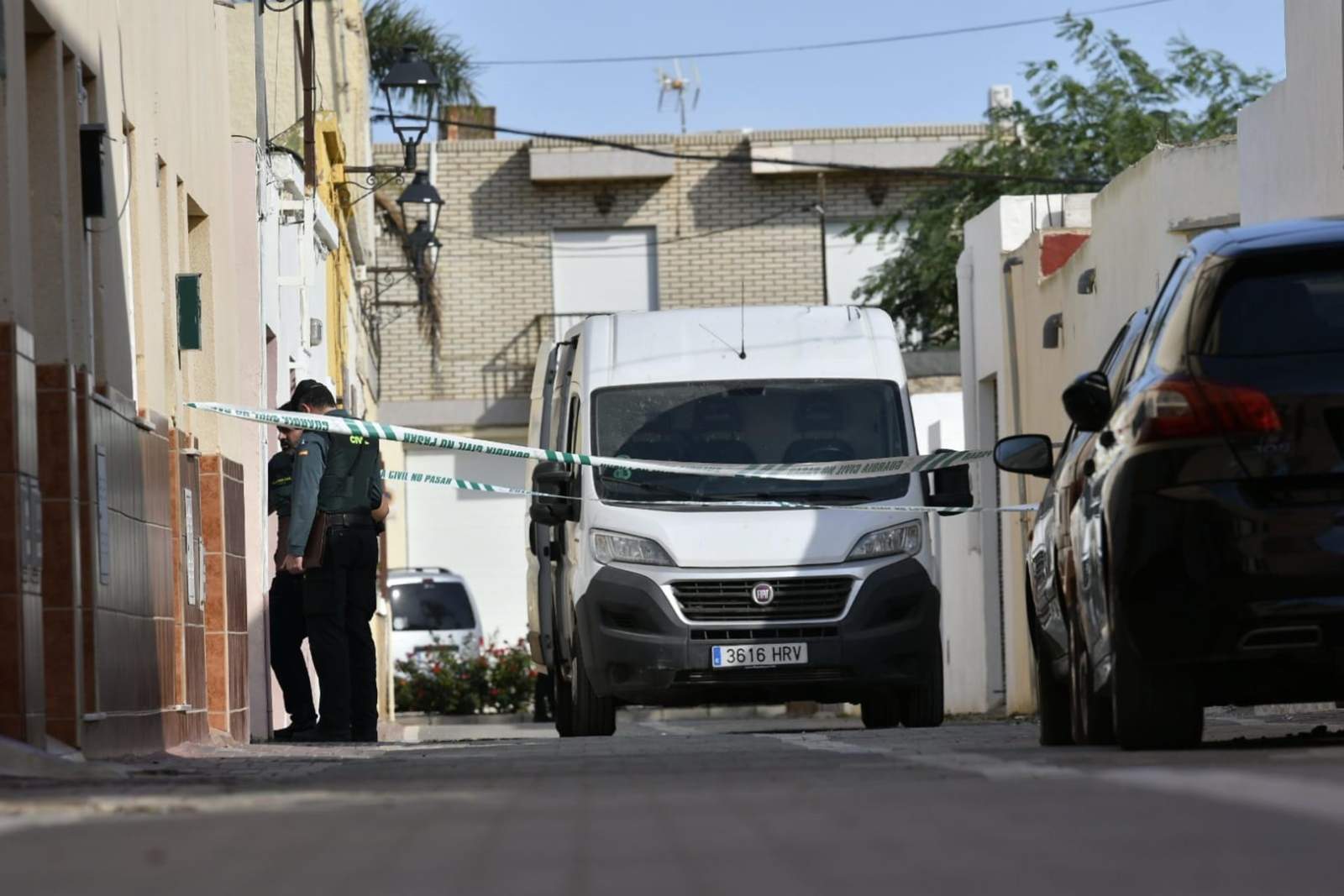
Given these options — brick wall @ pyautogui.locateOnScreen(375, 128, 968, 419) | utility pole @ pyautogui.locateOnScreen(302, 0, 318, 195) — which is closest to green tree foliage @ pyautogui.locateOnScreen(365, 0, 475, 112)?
brick wall @ pyautogui.locateOnScreen(375, 128, 968, 419)

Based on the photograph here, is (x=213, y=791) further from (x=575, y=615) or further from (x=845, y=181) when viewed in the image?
(x=845, y=181)

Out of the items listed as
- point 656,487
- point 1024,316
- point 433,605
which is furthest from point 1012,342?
point 656,487

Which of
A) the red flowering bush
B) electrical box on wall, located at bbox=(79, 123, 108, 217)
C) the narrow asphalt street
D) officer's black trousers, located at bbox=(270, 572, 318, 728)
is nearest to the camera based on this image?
the narrow asphalt street

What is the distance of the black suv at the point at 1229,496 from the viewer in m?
7.84

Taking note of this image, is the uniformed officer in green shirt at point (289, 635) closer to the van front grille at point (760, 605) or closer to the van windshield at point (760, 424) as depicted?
the van windshield at point (760, 424)

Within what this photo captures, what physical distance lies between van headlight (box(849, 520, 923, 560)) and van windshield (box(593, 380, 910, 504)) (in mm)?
192

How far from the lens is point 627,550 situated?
1495cm

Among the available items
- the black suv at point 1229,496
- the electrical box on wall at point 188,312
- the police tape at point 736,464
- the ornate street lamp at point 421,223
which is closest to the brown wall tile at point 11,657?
the black suv at point 1229,496

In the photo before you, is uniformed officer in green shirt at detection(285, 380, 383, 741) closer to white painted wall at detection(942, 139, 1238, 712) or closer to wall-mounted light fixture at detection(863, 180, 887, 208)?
white painted wall at detection(942, 139, 1238, 712)

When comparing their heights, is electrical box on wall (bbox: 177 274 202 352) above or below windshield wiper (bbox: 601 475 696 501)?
above

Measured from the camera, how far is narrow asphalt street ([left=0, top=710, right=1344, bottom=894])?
15.1 ft

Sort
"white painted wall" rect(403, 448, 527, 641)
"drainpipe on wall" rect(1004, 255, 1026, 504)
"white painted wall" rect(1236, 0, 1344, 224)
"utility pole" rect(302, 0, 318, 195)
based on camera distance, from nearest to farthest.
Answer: "white painted wall" rect(1236, 0, 1344, 224)
"utility pole" rect(302, 0, 318, 195)
"drainpipe on wall" rect(1004, 255, 1026, 504)
"white painted wall" rect(403, 448, 527, 641)

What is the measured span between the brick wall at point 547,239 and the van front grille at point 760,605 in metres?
33.0

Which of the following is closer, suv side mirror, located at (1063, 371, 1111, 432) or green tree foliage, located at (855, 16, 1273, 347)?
suv side mirror, located at (1063, 371, 1111, 432)
